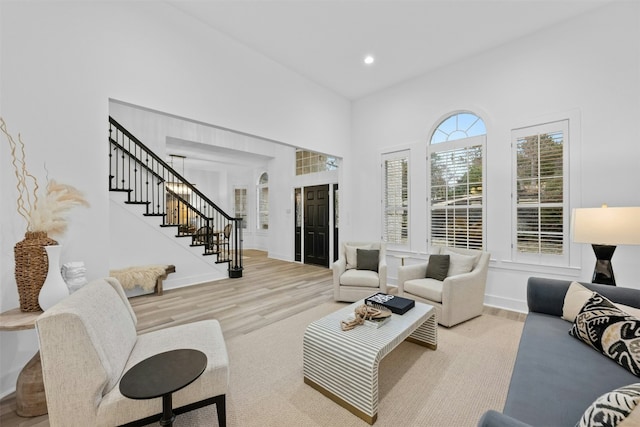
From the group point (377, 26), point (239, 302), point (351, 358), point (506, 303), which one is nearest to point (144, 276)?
point (239, 302)

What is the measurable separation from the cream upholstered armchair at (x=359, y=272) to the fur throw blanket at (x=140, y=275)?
293 centimetres

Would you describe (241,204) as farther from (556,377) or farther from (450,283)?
(556,377)

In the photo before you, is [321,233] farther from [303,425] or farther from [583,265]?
[303,425]

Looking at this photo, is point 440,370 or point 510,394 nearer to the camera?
point 510,394

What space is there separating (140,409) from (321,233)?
5565 millimetres

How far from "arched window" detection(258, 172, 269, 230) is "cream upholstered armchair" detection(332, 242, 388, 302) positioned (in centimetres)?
533

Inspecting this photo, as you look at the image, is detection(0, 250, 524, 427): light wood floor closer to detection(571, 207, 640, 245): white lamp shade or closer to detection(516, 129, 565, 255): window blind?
detection(516, 129, 565, 255): window blind

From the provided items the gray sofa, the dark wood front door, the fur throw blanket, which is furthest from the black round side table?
the dark wood front door

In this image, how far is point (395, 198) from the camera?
5.11 meters

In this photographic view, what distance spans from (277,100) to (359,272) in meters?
2.98

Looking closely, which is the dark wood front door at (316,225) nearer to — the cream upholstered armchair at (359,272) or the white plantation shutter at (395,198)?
the white plantation shutter at (395,198)

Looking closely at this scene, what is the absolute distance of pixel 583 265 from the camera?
10.9 feet

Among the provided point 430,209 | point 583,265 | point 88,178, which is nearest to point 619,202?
A: point 583,265

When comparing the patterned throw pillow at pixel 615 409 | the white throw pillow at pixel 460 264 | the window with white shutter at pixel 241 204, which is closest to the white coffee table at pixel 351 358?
the patterned throw pillow at pixel 615 409
